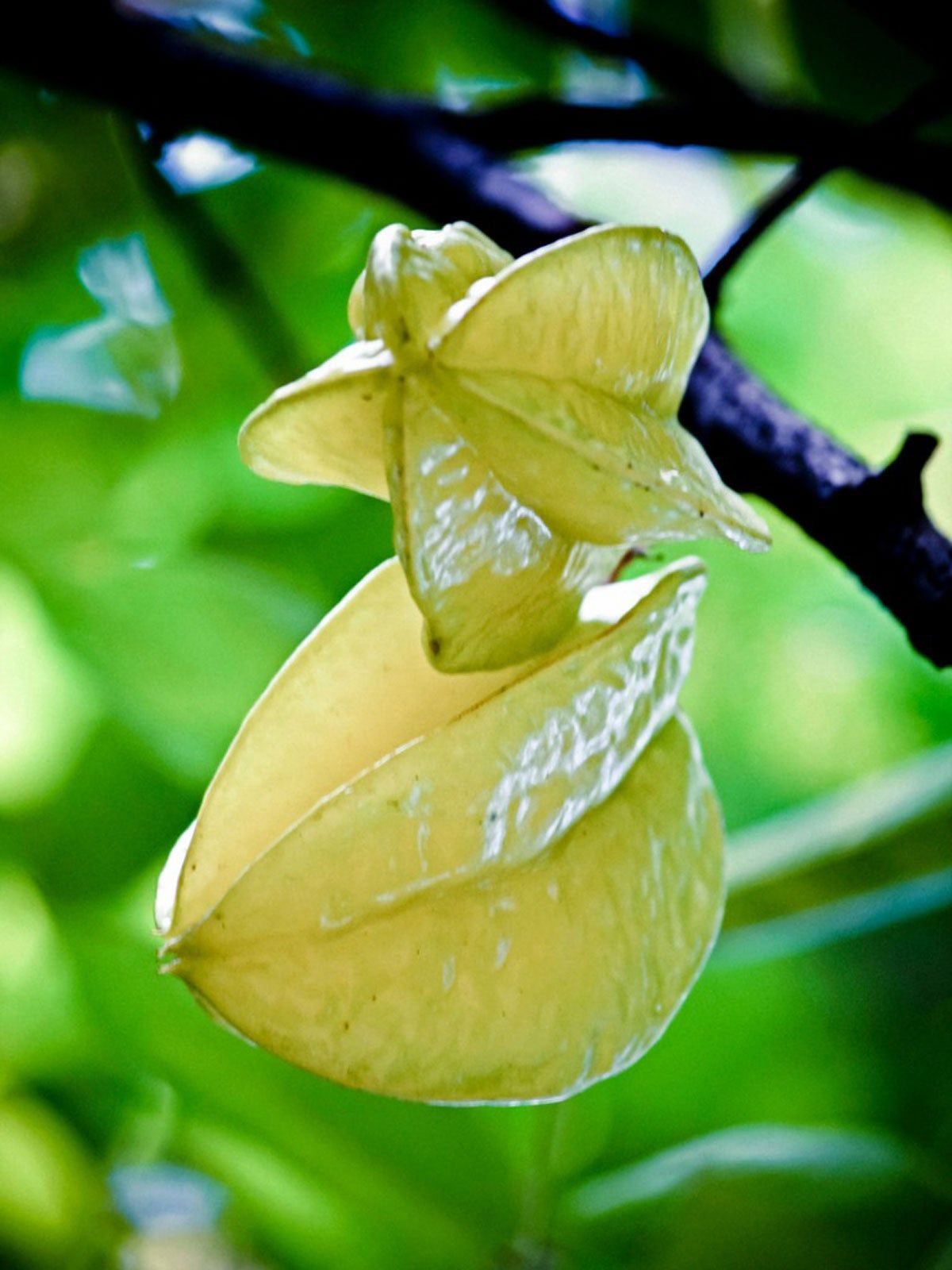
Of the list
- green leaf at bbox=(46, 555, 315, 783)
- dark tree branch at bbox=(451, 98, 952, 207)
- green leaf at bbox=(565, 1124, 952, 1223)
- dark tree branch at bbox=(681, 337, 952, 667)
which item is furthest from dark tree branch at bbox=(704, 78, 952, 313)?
green leaf at bbox=(565, 1124, 952, 1223)

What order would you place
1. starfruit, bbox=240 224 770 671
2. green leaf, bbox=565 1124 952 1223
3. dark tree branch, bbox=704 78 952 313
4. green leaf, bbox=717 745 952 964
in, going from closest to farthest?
starfruit, bbox=240 224 770 671
dark tree branch, bbox=704 78 952 313
green leaf, bbox=565 1124 952 1223
green leaf, bbox=717 745 952 964

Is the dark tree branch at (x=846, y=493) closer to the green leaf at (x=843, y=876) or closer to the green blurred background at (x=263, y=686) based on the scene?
the green blurred background at (x=263, y=686)

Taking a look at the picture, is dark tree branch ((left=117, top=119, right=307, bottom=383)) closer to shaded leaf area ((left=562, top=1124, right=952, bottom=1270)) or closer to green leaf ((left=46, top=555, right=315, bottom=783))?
green leaf ((left=46, top=555, right=315, bottom=783))

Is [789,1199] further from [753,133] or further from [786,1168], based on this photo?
[753,133]

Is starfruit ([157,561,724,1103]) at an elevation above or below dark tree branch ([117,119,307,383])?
above

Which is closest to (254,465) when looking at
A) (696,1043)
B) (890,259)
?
(696,1043)

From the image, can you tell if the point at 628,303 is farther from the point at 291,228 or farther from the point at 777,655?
the point at 777,655
